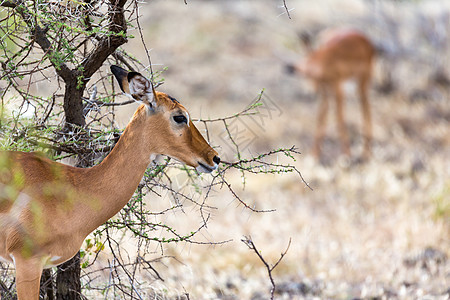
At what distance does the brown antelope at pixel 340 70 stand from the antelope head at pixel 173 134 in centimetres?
737

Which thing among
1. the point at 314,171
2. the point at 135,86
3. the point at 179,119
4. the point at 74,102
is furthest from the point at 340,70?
the point at 135,86

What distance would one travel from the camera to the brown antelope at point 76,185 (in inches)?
103

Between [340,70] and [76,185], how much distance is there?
8264mm

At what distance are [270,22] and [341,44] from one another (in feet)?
22.7

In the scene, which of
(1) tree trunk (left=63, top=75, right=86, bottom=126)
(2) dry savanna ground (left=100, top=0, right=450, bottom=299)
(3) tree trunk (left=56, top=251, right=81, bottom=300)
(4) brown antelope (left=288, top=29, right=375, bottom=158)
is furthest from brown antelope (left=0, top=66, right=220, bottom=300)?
(4) brown antelope (left=288, top=29, right=375, bottom=158)

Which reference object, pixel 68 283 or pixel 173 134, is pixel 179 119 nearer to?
pixel 173 134

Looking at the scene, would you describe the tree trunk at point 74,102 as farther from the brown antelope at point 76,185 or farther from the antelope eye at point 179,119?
the antelope eye at point 179,119

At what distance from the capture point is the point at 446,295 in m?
4.66

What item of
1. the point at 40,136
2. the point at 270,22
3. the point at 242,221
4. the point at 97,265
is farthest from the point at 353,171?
the point at 270,22

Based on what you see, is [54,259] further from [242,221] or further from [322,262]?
[242,221]

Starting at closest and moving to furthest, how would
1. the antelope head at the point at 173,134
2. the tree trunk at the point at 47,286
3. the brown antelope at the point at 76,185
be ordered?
the brown antelope at the point at 76,185, the antelope head at the point at 173,134, the tree trunk at the point at 47,286

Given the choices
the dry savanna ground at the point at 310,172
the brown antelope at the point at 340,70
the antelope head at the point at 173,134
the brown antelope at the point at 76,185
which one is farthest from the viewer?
the brown antelope at the point at 340,70

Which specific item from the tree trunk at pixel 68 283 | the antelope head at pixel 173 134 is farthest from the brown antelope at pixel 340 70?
the antelope head at pixel 173 134

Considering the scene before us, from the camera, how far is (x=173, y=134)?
280 cm
